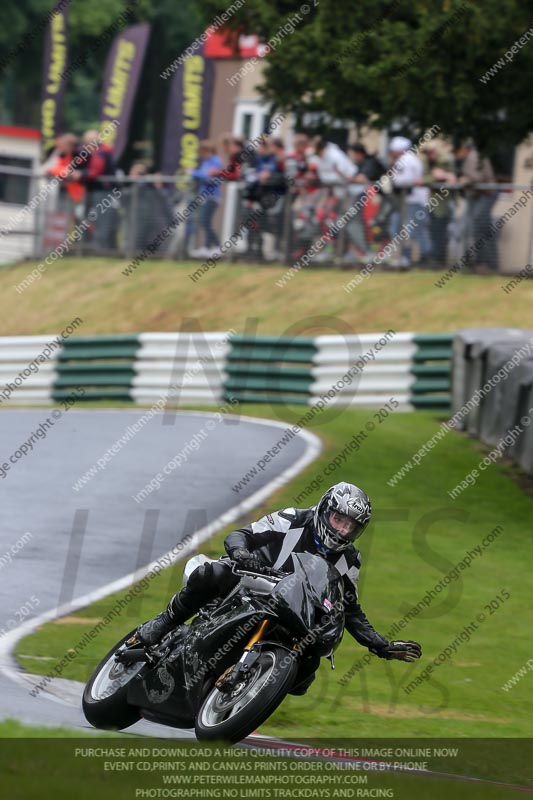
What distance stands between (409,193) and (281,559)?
15.2m

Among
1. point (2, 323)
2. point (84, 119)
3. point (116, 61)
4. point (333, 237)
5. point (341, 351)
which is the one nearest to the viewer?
point (341, 351)

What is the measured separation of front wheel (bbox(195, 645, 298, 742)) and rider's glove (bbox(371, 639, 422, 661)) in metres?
0.79

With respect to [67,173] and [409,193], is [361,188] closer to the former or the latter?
[409,193]

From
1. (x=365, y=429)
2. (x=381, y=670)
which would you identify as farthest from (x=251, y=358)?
(x=381, y=670)

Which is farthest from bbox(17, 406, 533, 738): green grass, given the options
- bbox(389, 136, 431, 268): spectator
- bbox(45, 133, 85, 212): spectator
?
bbox(45, 133, 85, 212): spectator

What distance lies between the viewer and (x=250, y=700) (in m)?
6.53

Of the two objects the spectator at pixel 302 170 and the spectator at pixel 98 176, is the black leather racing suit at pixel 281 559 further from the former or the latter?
the spectator at pixel 98 176

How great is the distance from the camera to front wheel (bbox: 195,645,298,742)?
21.3ft

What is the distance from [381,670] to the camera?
31.2ft

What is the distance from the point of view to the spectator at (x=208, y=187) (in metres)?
24.2

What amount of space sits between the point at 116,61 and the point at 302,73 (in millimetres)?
17883

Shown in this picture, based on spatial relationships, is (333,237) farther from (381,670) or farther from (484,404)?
(381,670)

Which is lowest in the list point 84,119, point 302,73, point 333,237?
point 84,119

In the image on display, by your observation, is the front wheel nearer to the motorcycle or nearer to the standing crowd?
the motorcycle
